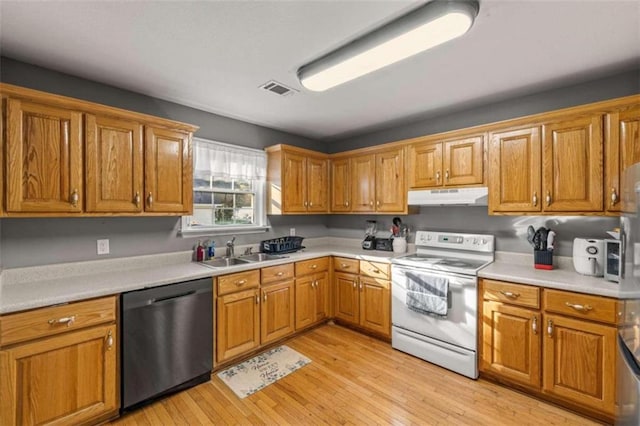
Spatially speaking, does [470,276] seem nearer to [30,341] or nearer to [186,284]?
[186,284]

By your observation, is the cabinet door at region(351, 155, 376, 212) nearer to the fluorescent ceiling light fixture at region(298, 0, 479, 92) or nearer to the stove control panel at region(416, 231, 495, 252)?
the stove control panel at region(416, 231, 495, 252)

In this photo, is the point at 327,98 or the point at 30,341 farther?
the point at 327,98

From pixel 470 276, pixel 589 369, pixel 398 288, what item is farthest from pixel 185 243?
pixel 589 369

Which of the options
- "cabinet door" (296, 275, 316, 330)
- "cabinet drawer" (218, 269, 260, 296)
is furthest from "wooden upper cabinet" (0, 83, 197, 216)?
"cabinet door" (296, 275, 316, 330)

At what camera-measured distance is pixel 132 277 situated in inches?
88.0

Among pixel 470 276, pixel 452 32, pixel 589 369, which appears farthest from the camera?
pixel 470 276

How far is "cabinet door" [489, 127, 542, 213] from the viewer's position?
246cm

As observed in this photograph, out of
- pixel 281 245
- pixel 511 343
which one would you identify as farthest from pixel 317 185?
pixel 511 343

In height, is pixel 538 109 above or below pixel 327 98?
below

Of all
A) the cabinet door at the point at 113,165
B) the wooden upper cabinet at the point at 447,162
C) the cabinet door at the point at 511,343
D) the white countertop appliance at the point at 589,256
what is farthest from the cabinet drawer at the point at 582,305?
the cabinet door at the point at 113,165

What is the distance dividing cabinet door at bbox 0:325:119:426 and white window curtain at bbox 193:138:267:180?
1778 millimetres

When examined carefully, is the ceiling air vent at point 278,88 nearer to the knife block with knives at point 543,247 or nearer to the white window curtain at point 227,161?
the white window curtain at point 227,161

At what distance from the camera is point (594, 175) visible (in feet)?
7.21

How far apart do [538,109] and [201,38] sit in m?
3.00
